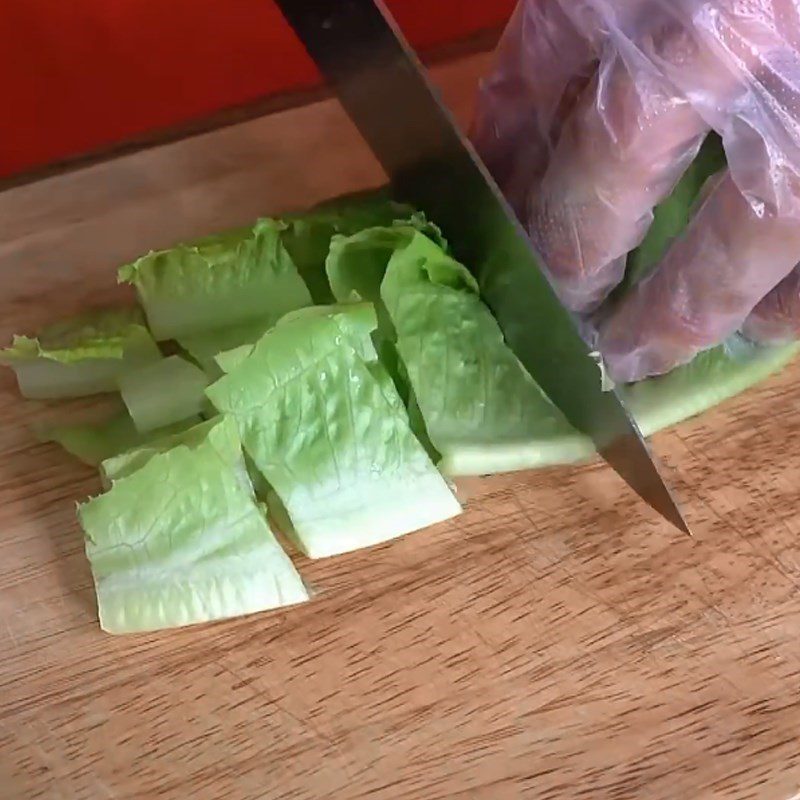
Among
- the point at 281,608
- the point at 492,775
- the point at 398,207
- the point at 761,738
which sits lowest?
the point at 761,738

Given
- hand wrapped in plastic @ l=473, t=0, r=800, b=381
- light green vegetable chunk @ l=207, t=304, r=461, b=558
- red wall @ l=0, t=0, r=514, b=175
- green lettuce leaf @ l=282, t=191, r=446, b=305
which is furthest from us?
red wall @ l=0, t=0, r=514, b=175

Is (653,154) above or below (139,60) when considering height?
below

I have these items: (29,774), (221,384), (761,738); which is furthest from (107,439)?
(761,738)

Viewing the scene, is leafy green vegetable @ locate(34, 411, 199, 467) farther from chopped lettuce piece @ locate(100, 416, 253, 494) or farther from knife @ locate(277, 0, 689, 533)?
knife @ locate(277, 0, 689, 533)

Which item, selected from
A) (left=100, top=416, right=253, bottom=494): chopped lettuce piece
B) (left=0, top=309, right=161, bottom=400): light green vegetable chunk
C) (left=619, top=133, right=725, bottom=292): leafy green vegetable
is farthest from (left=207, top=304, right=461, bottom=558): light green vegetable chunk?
(left=619, top=133, right=725, bottom=292): leafy green vegetable

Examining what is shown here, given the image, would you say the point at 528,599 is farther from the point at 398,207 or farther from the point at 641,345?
the point at 398,207

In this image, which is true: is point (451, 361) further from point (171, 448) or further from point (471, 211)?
point (171, 448)

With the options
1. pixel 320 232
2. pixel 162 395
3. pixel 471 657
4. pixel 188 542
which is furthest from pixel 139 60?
pixel 471 657
